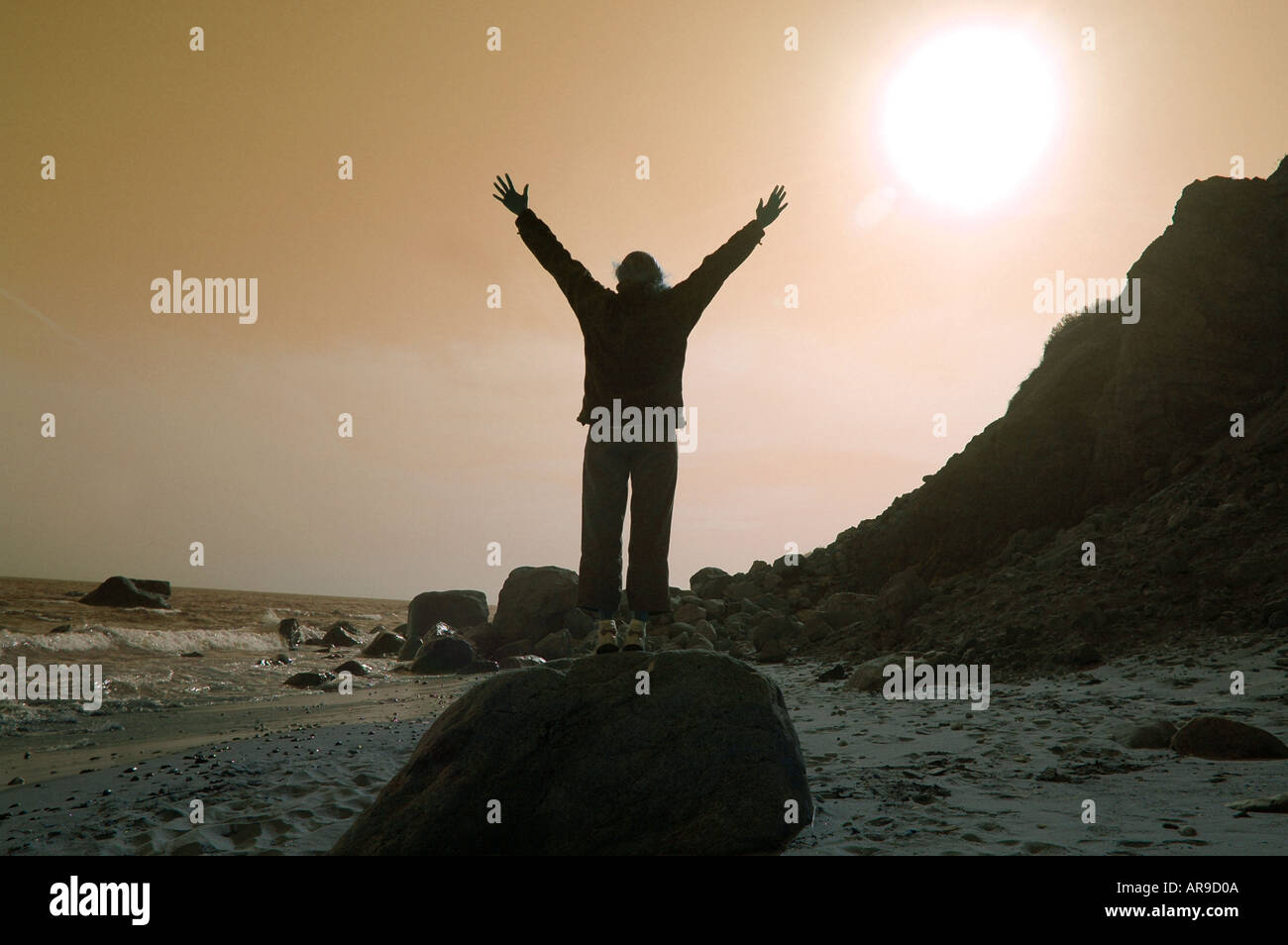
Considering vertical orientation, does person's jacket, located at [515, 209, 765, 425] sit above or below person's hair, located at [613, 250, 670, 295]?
below

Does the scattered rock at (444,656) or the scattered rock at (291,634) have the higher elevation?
the scattered rock at (444,656)

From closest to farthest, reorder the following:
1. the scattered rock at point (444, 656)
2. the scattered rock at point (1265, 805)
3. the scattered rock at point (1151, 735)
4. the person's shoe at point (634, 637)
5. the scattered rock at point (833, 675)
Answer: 1. the scattered rock at point (1265, 805)
2. the person's shoe at point (634, 637)
3. the scattered rock at point (1151, 735)
4. the scattered rock at point (833, 675)
5. the scattered rock at point (444, 656)

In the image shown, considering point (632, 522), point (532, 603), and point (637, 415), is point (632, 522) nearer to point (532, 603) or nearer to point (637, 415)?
point (637, 415)

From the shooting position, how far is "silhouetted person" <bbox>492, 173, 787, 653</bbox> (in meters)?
5.40

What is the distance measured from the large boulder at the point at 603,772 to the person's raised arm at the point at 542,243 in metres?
2.66

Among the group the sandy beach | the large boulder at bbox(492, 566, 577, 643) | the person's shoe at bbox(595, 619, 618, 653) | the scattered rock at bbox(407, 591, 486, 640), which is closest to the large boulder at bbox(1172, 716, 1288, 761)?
the sandy beach

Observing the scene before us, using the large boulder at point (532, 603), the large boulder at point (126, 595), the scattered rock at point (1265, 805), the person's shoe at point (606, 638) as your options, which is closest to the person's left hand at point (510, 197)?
the person's shoe at point (606, 638)

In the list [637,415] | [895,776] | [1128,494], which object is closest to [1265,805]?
[895,776]

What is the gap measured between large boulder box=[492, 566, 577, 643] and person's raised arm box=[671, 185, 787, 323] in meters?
14.2

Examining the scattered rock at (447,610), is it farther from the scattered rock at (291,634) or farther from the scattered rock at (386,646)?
the scattered rock at (291,634)

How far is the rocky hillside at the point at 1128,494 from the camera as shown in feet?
31.8

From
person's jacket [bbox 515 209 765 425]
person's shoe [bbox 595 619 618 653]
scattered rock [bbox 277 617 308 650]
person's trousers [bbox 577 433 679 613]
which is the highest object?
person's jacket [bbox 515 209 765 425]

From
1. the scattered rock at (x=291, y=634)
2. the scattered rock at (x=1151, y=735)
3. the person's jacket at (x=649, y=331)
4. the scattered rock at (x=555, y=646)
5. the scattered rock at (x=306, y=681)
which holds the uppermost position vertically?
the person's jacket at (x=649, y=331)

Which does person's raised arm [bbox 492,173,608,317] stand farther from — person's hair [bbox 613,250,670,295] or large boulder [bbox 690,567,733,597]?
large boulder [bbox 690,567,733,597]
